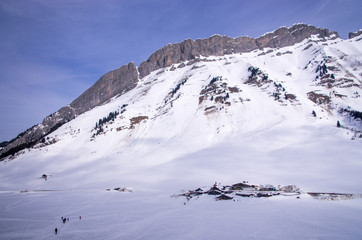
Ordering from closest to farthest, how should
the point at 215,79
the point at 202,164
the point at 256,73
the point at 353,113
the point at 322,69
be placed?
1. the point at 202,164
2. the point at 353,113
3. the point at 215,79
4. the point at 256,73
5. the point at 322,69

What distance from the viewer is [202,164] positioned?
66.6 metres

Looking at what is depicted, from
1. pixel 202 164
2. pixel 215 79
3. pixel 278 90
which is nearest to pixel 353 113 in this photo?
pixel 278 90

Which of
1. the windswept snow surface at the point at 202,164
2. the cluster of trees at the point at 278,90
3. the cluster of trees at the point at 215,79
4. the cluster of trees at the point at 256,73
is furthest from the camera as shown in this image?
the cluster of trees at the point at 256,73

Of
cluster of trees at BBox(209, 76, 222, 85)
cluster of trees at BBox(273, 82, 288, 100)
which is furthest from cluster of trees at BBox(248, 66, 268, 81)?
cluster of trees at BBox(209, 76, 222, 85)

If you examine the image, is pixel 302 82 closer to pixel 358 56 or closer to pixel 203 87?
pixel 358 56

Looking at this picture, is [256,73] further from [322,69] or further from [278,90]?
[322,69]

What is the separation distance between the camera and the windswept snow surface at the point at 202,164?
89.4 ft

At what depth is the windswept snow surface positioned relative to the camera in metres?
27.2

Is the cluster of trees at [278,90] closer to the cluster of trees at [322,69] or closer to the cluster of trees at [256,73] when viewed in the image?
the cluster of trees at [256,73]

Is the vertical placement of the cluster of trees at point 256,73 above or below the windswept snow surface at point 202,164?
above

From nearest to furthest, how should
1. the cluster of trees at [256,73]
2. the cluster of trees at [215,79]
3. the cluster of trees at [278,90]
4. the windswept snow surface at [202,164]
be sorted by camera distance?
the windswept snow surface at [202,164]
the cluster of trees at [278,90]
the cluster of trees at [215,79]
the cluster of trees at [256,73]

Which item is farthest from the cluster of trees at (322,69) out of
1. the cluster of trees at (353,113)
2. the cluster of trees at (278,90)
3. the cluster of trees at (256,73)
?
the cluster of trees at (353,113)

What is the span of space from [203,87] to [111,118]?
166 ft

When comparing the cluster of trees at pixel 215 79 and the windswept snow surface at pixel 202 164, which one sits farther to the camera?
the cluster of trees at pixel 215 79
